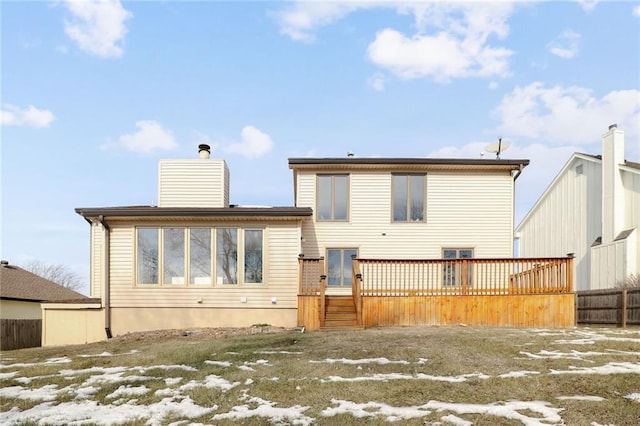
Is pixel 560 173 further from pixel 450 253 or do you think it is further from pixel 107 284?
pixel 107 284

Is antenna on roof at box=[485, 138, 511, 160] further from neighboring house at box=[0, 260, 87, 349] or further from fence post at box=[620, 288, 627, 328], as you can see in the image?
neighboring house at box=[0, 260, 87, 349]

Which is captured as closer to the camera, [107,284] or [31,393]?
[31,393]

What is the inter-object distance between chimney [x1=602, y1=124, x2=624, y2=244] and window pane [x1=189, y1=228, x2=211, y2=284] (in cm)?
1623

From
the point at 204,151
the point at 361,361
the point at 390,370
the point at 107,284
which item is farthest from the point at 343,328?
the point at 204,151

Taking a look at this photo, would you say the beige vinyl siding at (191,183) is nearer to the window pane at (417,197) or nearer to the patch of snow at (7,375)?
the window pane at (417,197)

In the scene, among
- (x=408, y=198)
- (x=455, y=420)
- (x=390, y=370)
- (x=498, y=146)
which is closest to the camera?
(x=455, y=420)

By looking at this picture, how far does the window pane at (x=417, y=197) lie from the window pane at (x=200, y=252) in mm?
6797

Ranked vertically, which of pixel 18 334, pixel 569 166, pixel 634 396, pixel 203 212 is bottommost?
pixel 18 334

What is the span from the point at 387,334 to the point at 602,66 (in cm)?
1256

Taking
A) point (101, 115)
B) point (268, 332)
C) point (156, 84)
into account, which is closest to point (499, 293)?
point (268, 332)

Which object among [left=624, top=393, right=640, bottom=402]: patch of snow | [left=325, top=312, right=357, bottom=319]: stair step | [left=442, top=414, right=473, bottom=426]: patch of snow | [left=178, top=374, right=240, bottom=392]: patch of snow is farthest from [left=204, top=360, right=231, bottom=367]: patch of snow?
[left=624, top=393, right=640, bottom=402]: patch of snow

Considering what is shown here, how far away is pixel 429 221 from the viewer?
1397cm

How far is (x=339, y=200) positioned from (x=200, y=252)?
4.85 metres

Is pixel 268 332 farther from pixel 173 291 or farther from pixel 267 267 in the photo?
pixel 173 291
